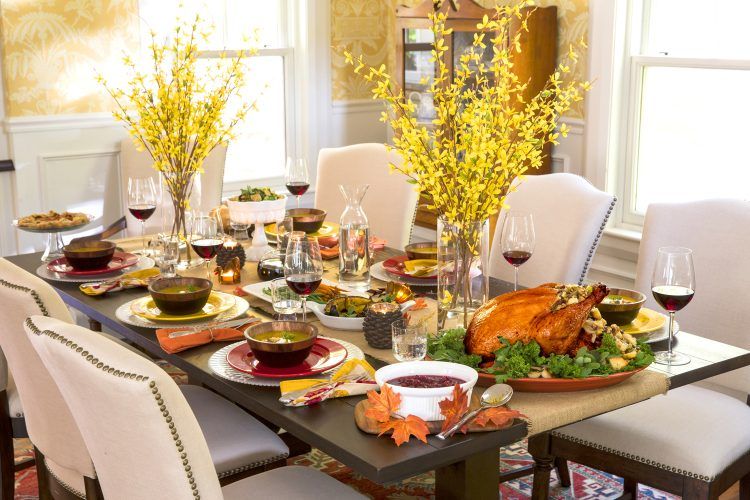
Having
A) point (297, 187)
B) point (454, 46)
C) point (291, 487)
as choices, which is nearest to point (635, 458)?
point (291, 487)

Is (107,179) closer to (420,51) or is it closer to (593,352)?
(420,51)

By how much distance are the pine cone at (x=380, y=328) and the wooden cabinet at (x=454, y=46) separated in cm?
163

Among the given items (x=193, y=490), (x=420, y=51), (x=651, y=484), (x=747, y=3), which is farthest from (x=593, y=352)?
(x=420, y=51)

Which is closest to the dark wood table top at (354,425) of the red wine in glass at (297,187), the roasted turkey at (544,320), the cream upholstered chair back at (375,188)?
the roasted turkey at (544,320)

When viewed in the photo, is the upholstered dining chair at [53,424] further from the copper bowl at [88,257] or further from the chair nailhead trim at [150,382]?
the copper bowl at [88,257]

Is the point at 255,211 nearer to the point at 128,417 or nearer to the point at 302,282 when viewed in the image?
the point at 302,282

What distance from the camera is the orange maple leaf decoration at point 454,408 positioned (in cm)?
156

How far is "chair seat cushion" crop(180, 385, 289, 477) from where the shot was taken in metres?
2.16

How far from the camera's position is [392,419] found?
5.17 ft

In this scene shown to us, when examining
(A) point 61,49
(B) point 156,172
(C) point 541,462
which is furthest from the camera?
(A) point 61,49

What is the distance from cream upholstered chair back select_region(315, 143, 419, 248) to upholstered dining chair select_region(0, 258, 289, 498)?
1.32 metres

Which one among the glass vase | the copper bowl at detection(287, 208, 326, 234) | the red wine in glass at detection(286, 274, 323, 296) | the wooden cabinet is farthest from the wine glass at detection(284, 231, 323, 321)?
the wooden cabinet

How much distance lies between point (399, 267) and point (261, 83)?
8.15 feet

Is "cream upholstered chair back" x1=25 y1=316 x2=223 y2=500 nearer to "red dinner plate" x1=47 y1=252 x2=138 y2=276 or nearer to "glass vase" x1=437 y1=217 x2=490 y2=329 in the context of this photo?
"glass vase" x1=437 y1=217 x2=490 y2=329
